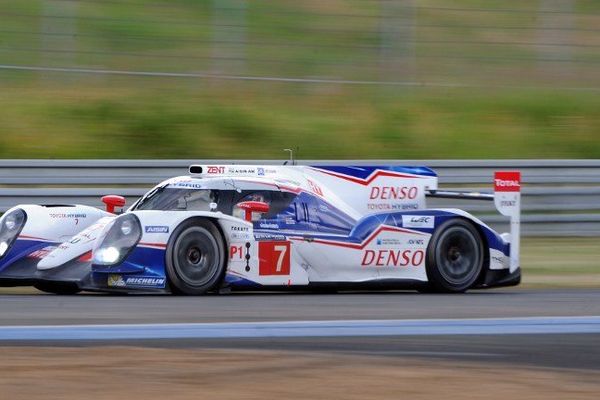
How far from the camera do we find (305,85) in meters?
16.7

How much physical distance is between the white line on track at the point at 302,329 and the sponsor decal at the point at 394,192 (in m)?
2.41

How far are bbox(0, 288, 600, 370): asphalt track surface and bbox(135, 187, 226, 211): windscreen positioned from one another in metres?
0.74

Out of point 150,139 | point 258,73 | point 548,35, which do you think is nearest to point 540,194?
point 548,35

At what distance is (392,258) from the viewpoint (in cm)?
973

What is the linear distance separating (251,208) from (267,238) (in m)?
0.27

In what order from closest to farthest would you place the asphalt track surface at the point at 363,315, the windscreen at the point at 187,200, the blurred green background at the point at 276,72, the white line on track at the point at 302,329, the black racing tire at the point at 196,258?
1. the asphalt track surface at the point at 363,315
2. the white line on track at the point at 302,329
3. the black racing tire at the point at 196,258
4. the windscreen at the point at 187,200
5. the blurred green background at the point at 276,72

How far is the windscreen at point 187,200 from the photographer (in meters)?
9.30

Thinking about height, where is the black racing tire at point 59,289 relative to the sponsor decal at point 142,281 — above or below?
below

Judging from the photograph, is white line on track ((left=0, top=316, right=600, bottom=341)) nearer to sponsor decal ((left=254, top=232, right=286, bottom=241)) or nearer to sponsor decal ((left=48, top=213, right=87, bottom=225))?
sponsor decal ((left=254, top=232, right=286, bottom=241))

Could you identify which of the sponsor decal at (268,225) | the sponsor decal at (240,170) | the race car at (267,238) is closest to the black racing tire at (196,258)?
the race car at (267,238)

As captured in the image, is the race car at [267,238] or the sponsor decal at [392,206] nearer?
the race car at [267,238]

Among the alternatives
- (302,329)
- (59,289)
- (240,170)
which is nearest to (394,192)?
(240,170)

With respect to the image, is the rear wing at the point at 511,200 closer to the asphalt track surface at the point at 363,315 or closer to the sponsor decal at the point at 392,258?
the asphalt track surface at the point at 363,315

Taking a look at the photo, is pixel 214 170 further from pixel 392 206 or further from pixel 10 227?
pixel 10 227
